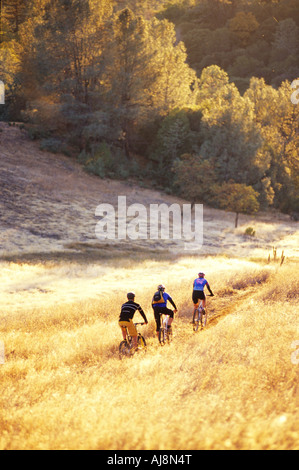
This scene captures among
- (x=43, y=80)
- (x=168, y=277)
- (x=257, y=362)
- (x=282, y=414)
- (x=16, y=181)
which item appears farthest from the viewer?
(x=43, y=80)

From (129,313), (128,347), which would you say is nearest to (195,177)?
(128,347)

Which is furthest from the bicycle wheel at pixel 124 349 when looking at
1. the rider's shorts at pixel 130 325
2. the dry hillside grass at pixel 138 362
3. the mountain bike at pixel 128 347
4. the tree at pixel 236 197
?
the tree at pixel 236 197

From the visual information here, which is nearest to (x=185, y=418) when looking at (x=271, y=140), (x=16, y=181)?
(x=16, y=181)

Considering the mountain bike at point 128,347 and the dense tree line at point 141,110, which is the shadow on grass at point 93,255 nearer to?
the dense tree line at point 141,110

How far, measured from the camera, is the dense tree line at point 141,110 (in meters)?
45.9

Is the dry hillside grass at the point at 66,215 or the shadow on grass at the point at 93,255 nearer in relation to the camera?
the shadow on grass at the point at 93,255

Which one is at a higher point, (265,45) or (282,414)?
(265,45)

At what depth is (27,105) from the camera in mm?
47812

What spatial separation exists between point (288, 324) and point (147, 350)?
147 inches

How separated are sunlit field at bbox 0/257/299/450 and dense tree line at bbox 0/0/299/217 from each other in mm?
30194

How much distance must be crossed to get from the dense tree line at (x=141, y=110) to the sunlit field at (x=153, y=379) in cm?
3019

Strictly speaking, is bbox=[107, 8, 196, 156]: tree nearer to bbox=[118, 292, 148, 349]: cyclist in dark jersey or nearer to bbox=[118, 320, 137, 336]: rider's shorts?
bbox=[118, 292, 148, 349]: cyclist in dark jersey

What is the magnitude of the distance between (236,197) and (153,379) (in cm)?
3570

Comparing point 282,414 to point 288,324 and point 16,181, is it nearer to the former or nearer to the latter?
point 288,324
